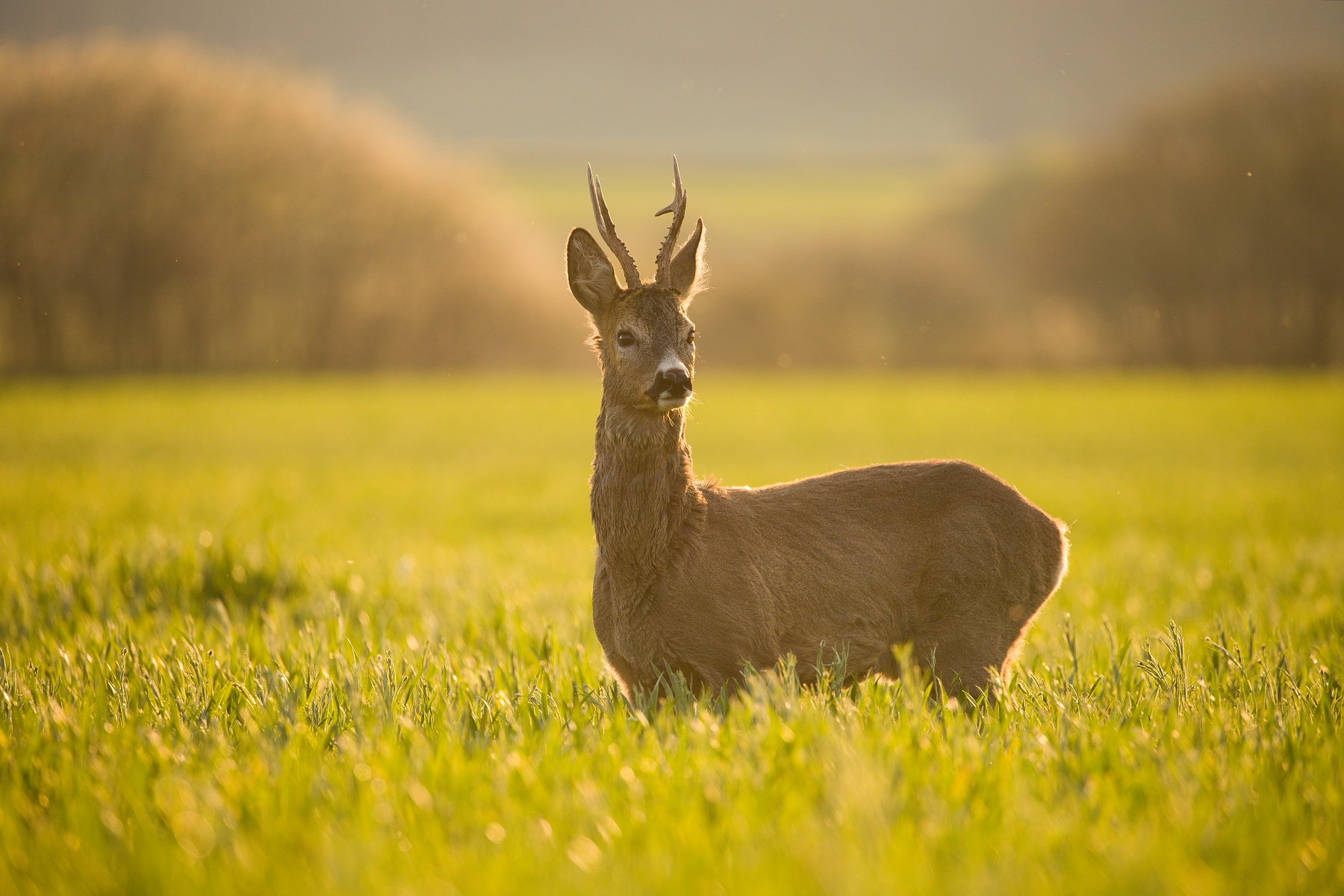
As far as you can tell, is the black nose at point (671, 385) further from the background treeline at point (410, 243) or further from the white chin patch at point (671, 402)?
the background treeline at point (410, 243)

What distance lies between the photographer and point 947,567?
477 cm


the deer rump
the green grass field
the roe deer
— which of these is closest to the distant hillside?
the green grass field

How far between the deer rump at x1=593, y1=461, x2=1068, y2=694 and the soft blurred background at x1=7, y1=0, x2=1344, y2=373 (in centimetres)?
2314

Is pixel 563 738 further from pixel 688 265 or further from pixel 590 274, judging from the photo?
pixel 688 265

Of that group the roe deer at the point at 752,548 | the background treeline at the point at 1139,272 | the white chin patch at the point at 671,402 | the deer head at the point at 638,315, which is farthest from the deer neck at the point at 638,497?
the background treeline at the point at 1139,272

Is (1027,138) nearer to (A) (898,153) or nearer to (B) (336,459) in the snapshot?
(A) (898,153)

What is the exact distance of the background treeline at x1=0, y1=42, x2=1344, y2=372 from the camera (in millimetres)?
36375

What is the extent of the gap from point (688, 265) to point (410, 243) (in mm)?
42411

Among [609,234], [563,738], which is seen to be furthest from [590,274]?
[563,738]

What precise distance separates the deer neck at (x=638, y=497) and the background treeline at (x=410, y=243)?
32.4 metres

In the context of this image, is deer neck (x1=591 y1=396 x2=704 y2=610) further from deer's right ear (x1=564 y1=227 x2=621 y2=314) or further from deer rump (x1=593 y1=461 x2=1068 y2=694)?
deer's right ear (x1=564 y1=227 x2=621 y2=314)

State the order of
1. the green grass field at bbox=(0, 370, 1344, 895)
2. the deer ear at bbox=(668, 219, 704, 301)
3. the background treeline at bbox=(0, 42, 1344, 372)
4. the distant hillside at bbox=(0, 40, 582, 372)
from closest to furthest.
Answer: the green grass field at bbox=(0, 370, 1344, 895) → the deer ear at bbox=(668, 219, 704, 301) → the distant hillside at bbox=(0, 40, 582, 372) → the background treeline at bbox=(0, 42, 1344, 372)

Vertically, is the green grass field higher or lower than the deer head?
lower

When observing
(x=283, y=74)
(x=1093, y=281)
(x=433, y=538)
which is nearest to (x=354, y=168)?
(x=283, y=74)
